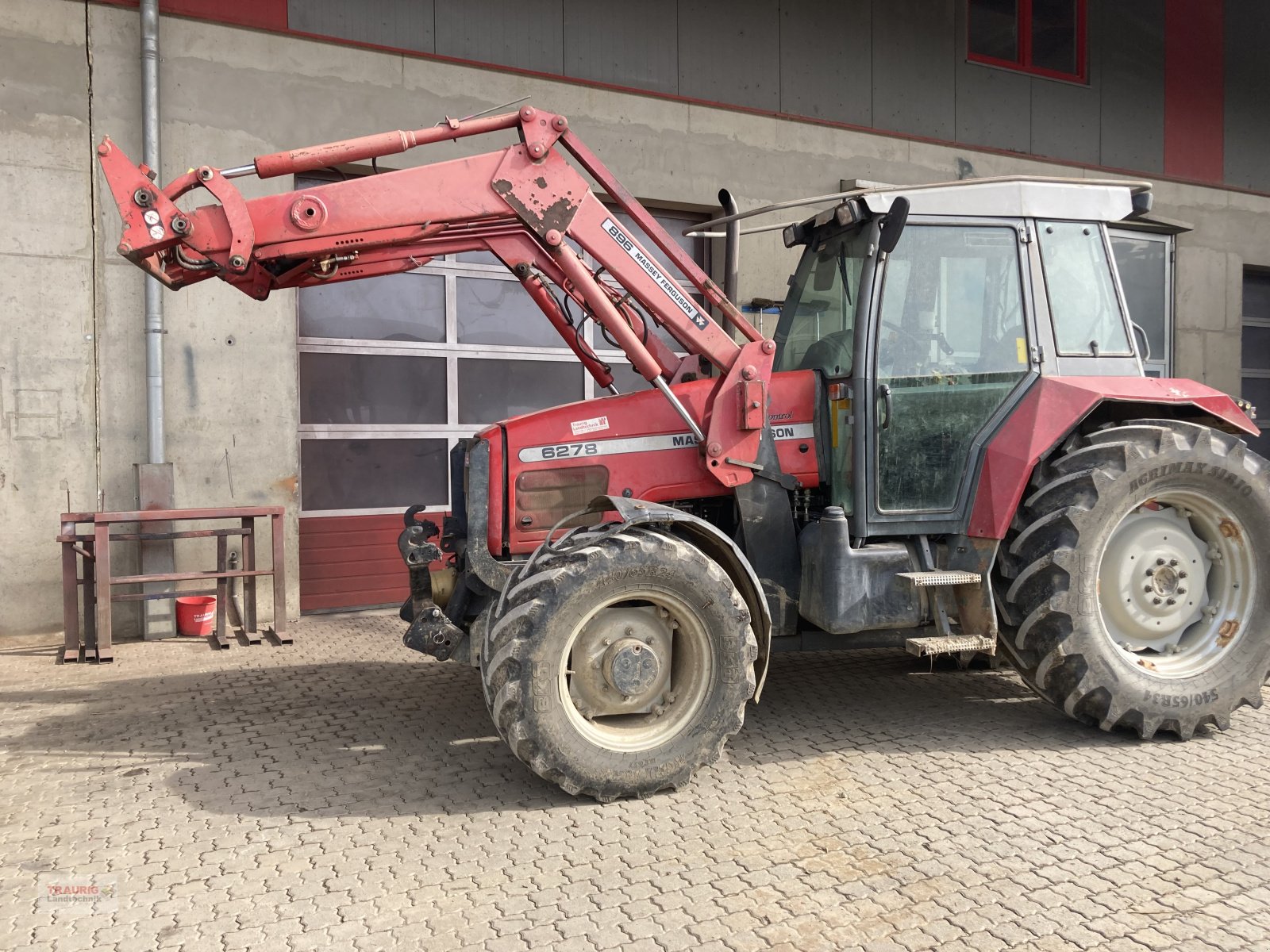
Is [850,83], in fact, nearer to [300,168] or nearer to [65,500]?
[300,168]

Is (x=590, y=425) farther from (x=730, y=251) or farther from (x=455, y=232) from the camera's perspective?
(x=730, y=251)

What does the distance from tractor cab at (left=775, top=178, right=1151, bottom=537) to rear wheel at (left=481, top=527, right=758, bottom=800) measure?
1.09m

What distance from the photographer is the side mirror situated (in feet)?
15.1

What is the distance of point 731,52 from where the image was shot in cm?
935

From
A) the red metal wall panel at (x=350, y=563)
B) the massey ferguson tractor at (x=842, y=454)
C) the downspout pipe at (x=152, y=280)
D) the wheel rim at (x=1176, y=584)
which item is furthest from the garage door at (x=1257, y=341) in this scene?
the downspout pipe at (x=152, y=280)

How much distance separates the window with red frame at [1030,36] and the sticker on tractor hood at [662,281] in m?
7.62

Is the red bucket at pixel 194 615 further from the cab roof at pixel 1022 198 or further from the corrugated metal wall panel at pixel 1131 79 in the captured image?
the corrugated metal wall panel at pixel 1131 79

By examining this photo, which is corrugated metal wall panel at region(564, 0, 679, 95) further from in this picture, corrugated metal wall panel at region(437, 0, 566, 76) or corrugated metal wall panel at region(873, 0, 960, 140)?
corrugated metal wall panel at region(873, 0, 960, 140)

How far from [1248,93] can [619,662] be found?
40.9 ft

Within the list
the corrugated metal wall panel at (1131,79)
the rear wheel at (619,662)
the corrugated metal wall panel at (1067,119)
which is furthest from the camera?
the corrugated metal wall panel at (1131,79)

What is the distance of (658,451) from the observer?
189 inches

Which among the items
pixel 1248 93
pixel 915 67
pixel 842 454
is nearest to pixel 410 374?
pixel 842 454

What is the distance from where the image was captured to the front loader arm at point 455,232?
4.23 meters

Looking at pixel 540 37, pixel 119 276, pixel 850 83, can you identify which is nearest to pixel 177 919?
pixel 119 276
